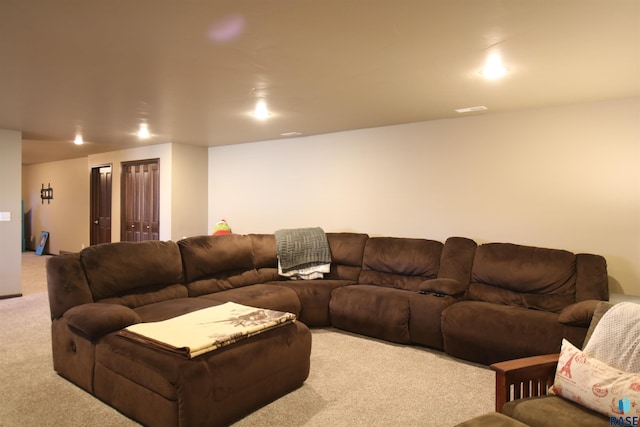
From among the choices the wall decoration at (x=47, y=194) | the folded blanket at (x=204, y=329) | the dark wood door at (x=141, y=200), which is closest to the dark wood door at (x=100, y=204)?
the dark wood door at (x=141, y=200)

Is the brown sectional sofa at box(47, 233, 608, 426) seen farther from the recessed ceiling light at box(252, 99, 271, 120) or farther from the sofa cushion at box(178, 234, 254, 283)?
the recessed ceiling light at box(252, 99, 271, 120)

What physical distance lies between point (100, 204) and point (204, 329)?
6988mm

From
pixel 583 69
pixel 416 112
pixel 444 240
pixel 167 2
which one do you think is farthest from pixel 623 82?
pixel 167 2

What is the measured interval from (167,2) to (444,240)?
3.75 metres

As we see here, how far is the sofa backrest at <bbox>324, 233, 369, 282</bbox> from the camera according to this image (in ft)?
16.0

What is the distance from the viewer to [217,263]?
13.6 feet

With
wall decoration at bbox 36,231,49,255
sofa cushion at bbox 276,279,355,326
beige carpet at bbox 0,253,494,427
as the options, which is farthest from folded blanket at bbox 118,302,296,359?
wall decoration at bbox 36,231,49,255

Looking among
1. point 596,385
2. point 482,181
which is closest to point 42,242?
point 482,181

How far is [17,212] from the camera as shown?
554 cm

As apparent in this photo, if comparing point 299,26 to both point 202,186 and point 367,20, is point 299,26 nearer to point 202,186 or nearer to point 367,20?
point 367,20

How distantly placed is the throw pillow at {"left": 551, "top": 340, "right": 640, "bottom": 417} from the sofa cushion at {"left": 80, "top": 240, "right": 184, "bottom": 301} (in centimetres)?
302

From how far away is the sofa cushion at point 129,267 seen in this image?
3.18 meters

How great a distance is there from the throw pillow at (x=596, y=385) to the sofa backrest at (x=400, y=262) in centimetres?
227

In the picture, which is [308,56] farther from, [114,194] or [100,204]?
[100,204]
